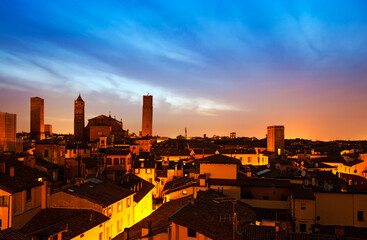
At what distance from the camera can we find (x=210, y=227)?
1739 cm

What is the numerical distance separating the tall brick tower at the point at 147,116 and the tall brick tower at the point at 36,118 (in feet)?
139

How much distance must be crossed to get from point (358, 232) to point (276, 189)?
7.18 metres

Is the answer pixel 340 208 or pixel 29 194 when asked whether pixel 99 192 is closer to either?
pixel 29 194

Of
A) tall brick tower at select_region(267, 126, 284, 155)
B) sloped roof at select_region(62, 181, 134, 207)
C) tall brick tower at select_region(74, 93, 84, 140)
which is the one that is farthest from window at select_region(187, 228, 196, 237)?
tall brick tower at select_region(74, 93, 84, 140)

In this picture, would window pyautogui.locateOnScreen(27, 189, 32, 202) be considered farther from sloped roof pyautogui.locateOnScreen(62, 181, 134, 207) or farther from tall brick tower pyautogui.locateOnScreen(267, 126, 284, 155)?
tall brick tower pyautogui.locateOnScreen(267, 126, 284, 155)

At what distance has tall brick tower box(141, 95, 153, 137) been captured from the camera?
451 ft

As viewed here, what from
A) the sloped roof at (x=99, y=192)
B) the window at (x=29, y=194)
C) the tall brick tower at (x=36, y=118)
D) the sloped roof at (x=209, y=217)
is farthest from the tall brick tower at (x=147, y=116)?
the sloped roof at (x=209, y=217)

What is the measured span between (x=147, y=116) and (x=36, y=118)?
4497 centimetres

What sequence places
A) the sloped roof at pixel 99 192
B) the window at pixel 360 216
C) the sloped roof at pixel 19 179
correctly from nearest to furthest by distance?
1. the sloped roof at pixel 19 179
2. the sloped roof at pixel 99 192
3. the window at pixel 360 216

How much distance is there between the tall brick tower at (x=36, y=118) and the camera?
105644 millimetres

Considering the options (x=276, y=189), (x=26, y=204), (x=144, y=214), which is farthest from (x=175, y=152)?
(x=26, y=204)

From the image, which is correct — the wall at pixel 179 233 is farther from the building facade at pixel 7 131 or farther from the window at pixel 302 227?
the building facade at pixel 7 131

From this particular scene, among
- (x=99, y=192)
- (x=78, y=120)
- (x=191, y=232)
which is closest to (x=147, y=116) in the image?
(x=78, y=120)

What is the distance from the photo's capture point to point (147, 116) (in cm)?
13725
